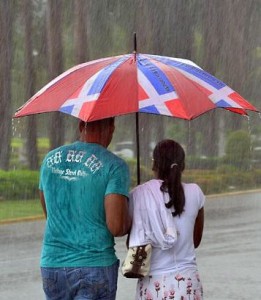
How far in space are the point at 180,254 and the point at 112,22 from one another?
3128 cm

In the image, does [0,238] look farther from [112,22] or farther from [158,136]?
[112,22]

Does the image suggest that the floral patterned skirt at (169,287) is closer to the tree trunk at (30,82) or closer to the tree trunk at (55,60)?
the tree trunk at (30,82)

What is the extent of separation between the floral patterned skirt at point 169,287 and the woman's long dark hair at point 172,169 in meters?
0.28

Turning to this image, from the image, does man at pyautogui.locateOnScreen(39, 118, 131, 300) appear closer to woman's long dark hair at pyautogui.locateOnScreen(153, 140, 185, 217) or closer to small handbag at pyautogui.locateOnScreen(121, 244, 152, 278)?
small handbag at pyautogui.locateOnScreen(121, 244, 152, 278)

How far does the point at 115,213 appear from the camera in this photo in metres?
3.94

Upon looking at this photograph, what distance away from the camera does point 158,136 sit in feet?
104

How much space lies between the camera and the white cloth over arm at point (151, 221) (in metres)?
4.04

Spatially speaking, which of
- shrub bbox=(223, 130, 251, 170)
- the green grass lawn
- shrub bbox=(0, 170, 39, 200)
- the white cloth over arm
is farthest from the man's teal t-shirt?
shrub bbox=(223, 130, 251, 170)

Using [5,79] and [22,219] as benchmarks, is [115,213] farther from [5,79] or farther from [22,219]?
[5,79]

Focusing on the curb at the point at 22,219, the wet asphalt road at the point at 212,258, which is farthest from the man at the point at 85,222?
the curb at the point at 22,219

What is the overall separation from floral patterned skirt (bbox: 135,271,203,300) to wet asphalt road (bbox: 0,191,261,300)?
3.93m

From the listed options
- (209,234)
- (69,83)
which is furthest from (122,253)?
(69,83)

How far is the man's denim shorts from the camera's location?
13.0ft

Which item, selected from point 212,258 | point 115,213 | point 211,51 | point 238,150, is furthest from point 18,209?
point 211,51
